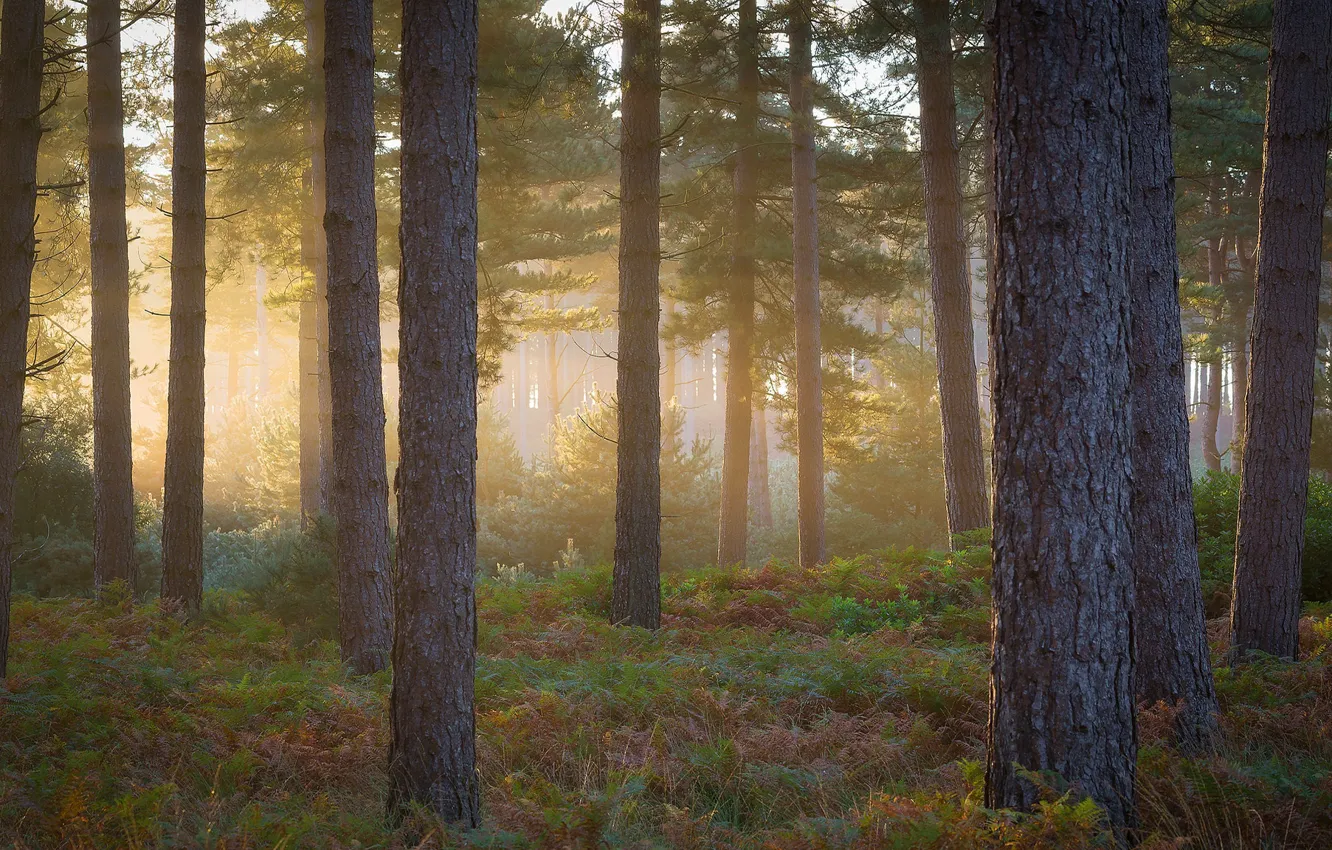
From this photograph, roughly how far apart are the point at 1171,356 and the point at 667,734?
396 cm

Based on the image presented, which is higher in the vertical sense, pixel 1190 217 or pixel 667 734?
pixel 1190 217

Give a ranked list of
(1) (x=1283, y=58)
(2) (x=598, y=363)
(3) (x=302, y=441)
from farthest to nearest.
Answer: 1. (2) (x=598, y=363)
2. (3) (x=302, y=441)
3. (1) (x=1283, y=58)

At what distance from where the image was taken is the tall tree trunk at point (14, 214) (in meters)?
6.86

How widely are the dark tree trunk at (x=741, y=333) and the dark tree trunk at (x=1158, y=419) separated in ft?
31.4

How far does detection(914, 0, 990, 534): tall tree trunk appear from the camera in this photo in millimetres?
11266

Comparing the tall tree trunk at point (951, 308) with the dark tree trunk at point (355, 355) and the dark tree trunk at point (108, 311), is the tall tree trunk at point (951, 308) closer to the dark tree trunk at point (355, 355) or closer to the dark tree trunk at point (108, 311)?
the dark tree trunk at point (355, 355)

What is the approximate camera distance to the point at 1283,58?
6.89 m

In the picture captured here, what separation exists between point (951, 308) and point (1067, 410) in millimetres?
7913

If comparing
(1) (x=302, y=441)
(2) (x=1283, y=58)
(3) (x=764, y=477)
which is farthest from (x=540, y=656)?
(3) (x=764, y=477)

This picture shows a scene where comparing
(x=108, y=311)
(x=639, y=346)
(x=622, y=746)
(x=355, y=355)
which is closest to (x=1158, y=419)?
(x=622, y=746)

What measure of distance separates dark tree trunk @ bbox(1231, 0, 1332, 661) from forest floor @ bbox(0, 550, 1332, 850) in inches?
24.0

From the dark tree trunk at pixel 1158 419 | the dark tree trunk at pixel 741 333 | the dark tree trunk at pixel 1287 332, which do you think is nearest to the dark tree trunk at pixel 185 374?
the dark tree trunk at pixel 741 333

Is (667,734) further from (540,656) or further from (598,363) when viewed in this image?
(598,363)

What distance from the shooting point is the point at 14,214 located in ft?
22.6
